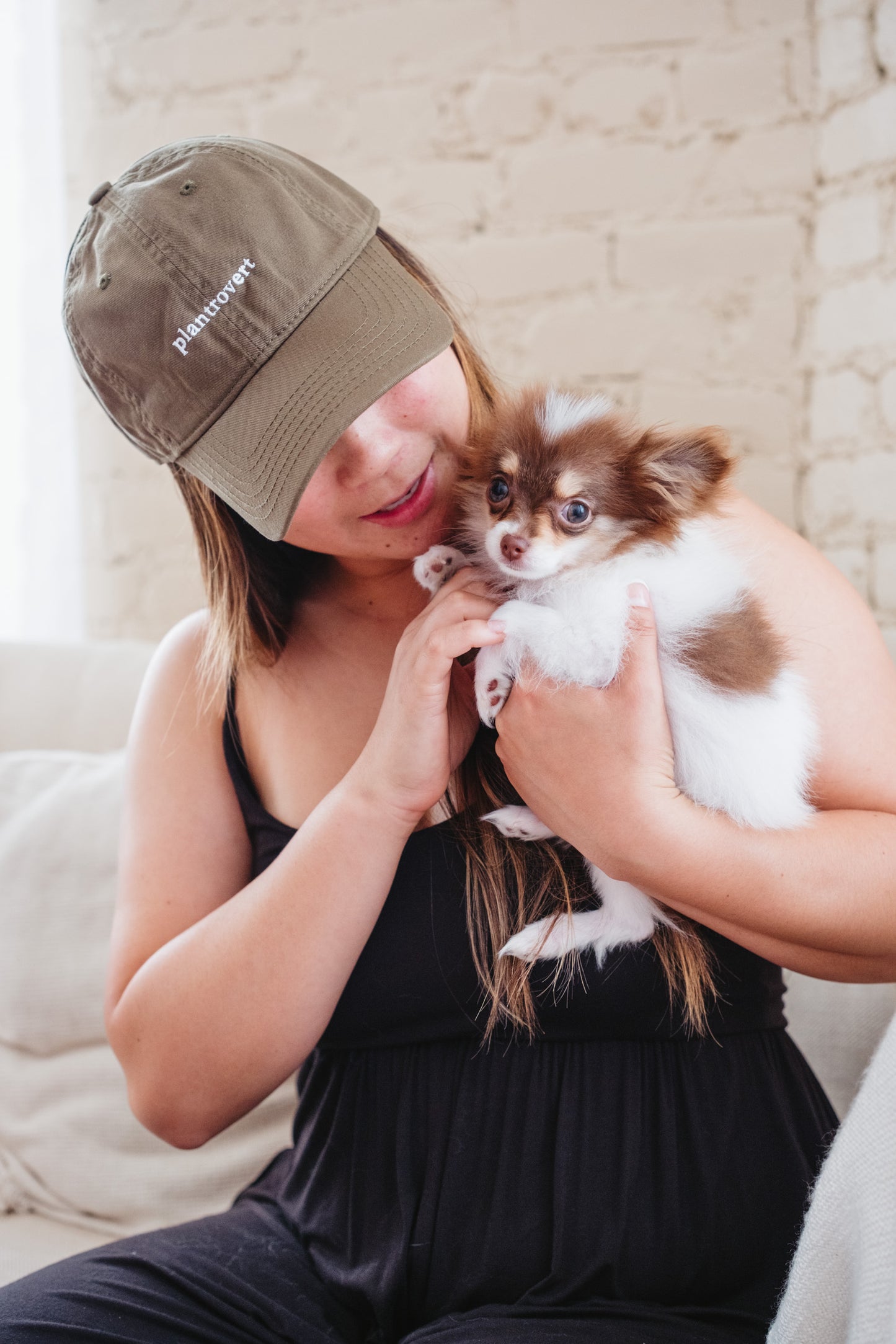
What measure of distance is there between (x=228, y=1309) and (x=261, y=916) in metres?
0.39

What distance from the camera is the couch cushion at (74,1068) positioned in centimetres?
162

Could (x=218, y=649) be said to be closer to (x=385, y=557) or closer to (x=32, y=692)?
(x=385, y=557)

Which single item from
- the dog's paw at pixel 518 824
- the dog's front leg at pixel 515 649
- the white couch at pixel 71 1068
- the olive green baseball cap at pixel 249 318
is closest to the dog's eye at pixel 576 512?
the dog's front leg at pixel 515 649

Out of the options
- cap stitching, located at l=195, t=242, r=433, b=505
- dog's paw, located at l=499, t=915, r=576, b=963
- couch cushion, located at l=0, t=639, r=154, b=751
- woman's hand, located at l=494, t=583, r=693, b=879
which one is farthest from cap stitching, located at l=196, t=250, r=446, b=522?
couch cushion, located at l=0, t=639, r=154, b=751

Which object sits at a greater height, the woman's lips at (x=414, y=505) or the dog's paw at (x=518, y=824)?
the woman's lips at (x=414, y=505)

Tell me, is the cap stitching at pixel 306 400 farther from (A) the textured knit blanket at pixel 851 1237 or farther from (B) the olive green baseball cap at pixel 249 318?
(A) the textured knit blanket at pixel 851 1237

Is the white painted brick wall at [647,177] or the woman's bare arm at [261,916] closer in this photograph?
the woman's bare arm at [261,916]

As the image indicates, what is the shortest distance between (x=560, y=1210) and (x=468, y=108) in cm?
229

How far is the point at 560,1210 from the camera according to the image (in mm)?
1017

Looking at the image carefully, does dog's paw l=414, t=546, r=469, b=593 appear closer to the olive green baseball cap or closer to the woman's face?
the woman's face

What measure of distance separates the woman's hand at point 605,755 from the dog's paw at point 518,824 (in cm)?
5

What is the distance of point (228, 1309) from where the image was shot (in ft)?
3.35

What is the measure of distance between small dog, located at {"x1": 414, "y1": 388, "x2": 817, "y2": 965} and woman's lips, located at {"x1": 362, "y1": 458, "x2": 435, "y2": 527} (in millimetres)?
59

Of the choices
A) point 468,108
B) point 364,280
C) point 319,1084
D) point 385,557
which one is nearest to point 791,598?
point 385,557
